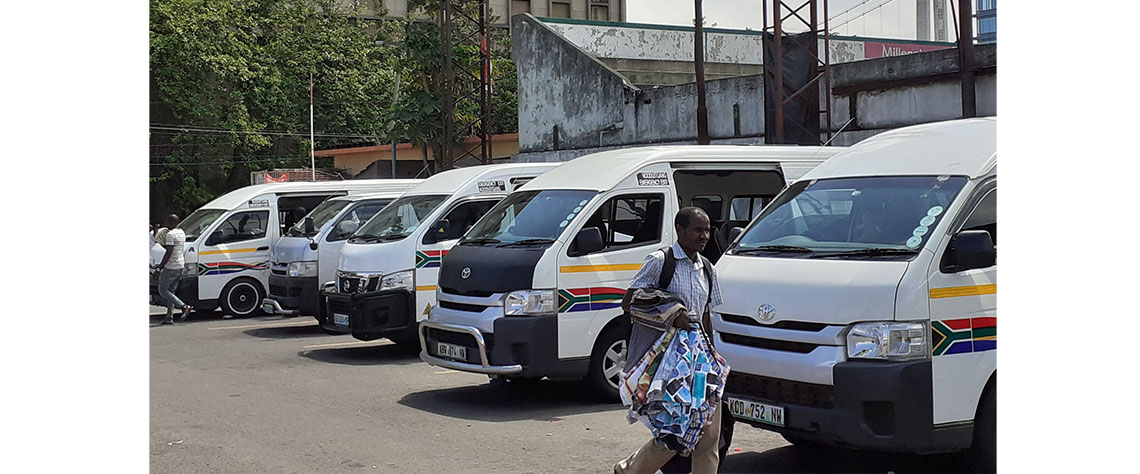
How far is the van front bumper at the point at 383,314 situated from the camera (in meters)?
12.2

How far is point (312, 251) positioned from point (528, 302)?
7336 mm

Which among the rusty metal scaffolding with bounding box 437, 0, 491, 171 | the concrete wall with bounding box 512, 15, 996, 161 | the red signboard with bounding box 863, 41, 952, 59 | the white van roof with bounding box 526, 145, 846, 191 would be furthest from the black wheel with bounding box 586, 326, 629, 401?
the red signboard with bounding box 863, 41, 952, 59

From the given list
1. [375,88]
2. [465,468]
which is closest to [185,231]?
[465,468]

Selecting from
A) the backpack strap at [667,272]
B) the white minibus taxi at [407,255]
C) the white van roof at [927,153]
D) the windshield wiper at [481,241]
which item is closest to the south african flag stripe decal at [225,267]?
the white minibus taxi at [407,255]

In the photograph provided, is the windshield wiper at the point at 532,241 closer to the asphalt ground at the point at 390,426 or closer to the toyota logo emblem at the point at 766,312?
the asphalt ground at the point at 390,426

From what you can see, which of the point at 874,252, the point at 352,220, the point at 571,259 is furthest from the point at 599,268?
the point at 352,220

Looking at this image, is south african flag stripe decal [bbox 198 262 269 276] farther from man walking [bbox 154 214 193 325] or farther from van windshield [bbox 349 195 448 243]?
van windshield [bbox 349 195 448 243]

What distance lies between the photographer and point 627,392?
602 centimetres

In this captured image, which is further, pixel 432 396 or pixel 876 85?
pixel 876 85

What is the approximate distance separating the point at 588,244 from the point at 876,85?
11330 mm

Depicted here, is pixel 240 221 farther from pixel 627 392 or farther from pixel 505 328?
pixel 627 392

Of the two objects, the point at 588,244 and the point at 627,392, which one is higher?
the point at 588,244

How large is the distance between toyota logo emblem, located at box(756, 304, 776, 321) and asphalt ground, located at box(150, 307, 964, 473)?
3.96 feet

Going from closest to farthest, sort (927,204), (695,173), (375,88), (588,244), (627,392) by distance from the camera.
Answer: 1. (627,392)
2. (927,204)
3. (588,244)
4. (695,173)
5. (375,88)
